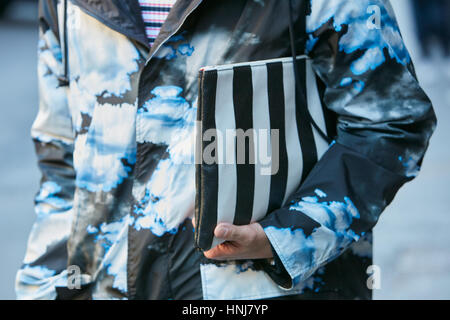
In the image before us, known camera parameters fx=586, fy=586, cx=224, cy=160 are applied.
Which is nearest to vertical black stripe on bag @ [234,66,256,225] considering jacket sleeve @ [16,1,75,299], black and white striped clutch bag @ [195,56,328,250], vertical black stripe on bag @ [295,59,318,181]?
black and white striped clutch bag @ [195,56,328,250]

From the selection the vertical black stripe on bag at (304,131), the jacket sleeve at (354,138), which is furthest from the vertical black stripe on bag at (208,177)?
the vertical black stripe on bag at (304,131)

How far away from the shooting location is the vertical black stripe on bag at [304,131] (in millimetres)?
1569

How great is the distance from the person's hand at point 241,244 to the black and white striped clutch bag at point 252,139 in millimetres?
31

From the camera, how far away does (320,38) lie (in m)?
1.53

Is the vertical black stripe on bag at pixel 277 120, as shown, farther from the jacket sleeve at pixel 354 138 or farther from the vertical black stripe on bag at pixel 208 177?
the vertical black stripe on bag at pixel 208 177

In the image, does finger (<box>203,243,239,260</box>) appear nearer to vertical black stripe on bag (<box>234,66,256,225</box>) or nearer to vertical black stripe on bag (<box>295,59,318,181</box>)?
vertical black stripe on bag (<box>234,66,256,225</box>)

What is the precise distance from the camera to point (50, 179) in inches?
75.2

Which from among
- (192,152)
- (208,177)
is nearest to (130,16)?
(192,152)

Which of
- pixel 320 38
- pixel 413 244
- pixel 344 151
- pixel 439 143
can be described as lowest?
pixel 413 244

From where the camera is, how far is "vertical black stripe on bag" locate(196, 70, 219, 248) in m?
1.43
